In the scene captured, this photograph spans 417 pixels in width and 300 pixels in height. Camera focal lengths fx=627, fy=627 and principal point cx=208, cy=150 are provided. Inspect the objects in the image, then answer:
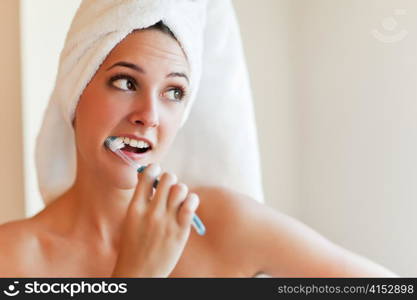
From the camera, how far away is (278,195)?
1681 mm

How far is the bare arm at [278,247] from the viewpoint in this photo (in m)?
0.96

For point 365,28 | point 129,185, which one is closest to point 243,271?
point 129,185

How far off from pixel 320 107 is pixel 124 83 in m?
0.81

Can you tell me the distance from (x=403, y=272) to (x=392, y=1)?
0.63 metres

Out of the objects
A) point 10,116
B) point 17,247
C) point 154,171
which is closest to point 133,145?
point 154,171

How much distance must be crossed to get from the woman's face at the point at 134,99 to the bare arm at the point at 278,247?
176mm

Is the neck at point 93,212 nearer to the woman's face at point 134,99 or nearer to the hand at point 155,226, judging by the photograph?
the woman's face at point 134,99

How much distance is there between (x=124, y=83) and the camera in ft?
2.91

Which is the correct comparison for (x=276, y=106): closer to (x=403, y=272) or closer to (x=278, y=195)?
(x=278, y=195)

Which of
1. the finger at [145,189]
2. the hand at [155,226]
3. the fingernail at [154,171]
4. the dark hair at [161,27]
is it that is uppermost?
the dark hair at [161,27]

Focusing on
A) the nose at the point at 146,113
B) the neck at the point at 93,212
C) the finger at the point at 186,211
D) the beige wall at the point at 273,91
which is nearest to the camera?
the finger at the point at 186,211

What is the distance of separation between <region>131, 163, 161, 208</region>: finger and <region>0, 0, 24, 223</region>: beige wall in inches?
21.9

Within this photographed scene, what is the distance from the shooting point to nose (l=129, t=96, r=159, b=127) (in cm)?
87

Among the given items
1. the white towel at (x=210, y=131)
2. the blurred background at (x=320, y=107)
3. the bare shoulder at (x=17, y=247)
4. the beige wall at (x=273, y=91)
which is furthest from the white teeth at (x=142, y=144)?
the beige wall at (x=273, y=91)
